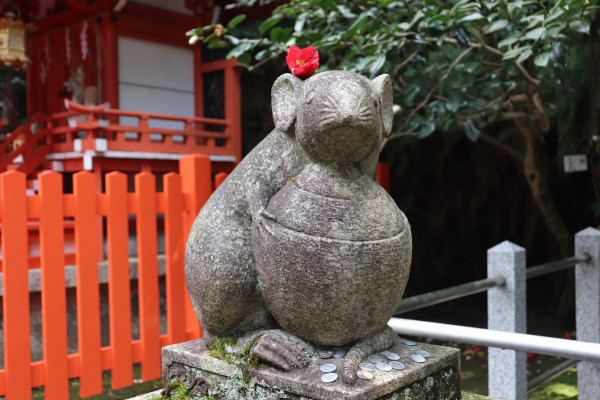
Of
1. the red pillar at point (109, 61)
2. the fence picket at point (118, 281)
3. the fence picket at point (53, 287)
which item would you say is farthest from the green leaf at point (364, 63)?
the red pillar at point (109, 61)

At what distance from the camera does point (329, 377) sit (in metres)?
1.54

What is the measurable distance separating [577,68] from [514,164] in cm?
303

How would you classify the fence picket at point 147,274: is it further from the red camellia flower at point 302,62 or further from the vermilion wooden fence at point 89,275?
the red camellia flower at point 302,62

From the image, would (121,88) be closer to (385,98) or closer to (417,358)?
(385,98)

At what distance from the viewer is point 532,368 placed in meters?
5.09

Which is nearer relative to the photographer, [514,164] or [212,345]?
[212,345]

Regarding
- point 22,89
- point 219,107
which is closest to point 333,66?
point 219,107

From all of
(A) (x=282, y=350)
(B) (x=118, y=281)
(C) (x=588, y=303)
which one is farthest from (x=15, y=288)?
(C) (x=588, y=303)

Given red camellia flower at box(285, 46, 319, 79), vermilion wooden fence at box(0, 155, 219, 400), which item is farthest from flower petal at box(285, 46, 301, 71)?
vermilion wooden fence at box(0, 155, 219, 400)

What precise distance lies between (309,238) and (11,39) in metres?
4.76

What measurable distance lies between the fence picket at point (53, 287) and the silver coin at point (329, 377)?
1919 mm

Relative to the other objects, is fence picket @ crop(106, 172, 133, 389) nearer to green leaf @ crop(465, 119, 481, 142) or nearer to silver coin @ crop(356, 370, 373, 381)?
Answer: silver coin @ crop(356, 370, 373, 381)

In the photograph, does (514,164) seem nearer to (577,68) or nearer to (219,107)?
(577,68)

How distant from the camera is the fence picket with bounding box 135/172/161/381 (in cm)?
326
